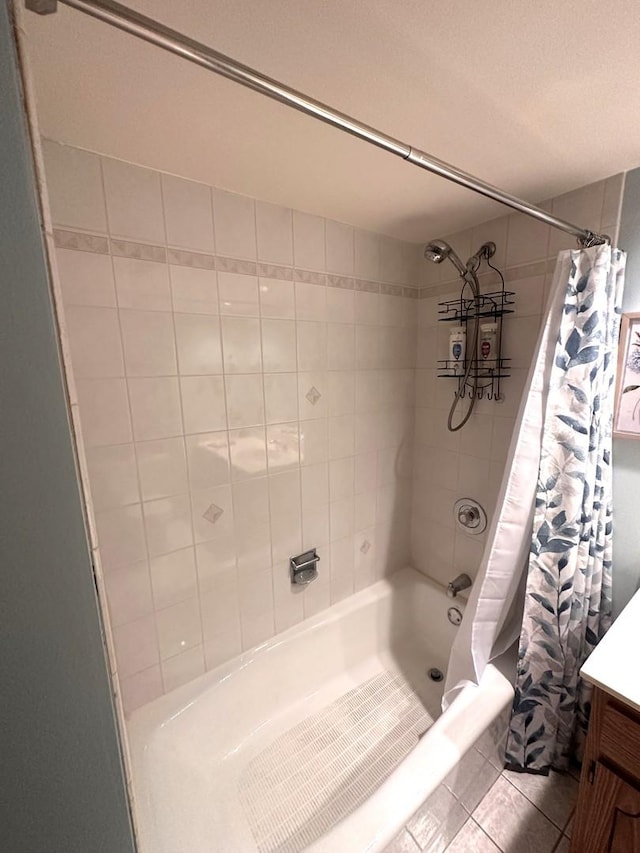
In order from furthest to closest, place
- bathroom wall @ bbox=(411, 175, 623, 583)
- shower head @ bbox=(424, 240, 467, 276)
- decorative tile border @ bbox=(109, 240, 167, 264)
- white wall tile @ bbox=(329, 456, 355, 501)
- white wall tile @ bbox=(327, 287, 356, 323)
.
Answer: white wall tile @ bbox=(329, 456, 355, 501), white wall tile @ bbox=(327, 287, 356, 323), shower head @ bbox=(424, 240, 467, 276), bathroom wall @ bbox=(411, 175, 623, 583), decorative tile border @ bbox=(109, 240, 167, 264)

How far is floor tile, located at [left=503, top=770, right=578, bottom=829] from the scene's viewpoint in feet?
3.79

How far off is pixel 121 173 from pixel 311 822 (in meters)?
2.14

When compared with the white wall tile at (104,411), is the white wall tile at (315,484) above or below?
below

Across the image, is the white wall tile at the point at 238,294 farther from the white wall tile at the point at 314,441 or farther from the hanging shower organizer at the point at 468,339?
the hanging shower organizer at the point at 468,339

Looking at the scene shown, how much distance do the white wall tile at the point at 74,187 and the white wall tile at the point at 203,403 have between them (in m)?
0.51

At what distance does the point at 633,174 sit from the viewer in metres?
1.04

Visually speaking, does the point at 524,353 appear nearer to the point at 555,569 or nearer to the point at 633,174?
the point at 633,174

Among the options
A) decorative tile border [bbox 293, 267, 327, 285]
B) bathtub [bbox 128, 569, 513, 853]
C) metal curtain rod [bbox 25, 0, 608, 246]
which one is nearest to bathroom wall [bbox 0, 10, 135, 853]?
metal curtain rod [bbox 25, 0, 608, 246]

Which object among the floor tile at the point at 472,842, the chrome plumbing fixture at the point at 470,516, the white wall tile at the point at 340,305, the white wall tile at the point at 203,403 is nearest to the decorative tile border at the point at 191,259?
the white wall tile at the point at 203,403

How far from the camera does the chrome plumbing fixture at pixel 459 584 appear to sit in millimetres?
1615

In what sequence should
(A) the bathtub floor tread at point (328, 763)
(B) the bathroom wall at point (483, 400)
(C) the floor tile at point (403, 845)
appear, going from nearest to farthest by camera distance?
(C) the floor tile at point (403, 845) → (A) the bathtub floor tread at point (328, 763) → (B) the bathroom wall at point (483, 400)

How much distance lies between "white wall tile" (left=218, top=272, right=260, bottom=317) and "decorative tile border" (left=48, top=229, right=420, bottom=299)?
0.02 meters

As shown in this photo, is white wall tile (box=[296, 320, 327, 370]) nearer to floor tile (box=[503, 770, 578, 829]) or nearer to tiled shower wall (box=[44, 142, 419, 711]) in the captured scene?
tiled shower wall (box=[44, 142, 419, 711])

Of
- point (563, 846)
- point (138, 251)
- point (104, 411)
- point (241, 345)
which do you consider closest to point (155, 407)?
point (104, 411)
